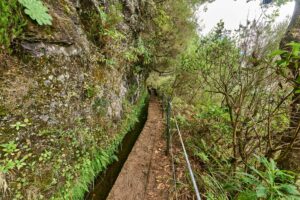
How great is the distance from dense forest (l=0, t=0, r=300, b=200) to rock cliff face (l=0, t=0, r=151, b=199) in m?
0.01

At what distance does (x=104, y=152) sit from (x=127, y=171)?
79 centimetres

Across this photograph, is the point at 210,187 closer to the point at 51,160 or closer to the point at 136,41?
the point at 51,160

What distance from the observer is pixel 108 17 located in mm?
4426

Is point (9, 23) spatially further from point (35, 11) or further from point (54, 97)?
point (54, 97)

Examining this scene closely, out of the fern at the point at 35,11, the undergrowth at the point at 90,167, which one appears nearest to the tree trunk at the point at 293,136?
the undergrowth at the point at 90,167

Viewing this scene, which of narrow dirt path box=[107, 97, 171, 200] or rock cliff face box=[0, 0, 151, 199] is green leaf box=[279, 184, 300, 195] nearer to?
narrow dirt path box=[107, 97, 171, 200]

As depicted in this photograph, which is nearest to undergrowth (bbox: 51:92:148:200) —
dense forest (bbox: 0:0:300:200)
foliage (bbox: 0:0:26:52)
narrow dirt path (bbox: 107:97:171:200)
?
dense forest (bbox: 0:0:300:200)

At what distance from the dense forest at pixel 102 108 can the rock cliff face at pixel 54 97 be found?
0.05 feet

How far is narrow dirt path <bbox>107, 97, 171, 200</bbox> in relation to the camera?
3.35m

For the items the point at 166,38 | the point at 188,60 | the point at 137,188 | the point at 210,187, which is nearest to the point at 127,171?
the point at 137,188

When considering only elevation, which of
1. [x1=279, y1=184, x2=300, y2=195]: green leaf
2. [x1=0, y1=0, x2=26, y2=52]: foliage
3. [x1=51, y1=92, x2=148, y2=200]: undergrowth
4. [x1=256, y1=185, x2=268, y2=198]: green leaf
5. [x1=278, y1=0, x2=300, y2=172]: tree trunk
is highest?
[x1=0, y1=0, x2=26, y2=52]: foliage

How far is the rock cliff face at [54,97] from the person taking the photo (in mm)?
2234

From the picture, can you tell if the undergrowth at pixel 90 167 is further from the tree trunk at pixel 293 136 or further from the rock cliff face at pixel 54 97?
the tree trunk at pixel 293 136

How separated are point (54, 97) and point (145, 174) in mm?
2608
